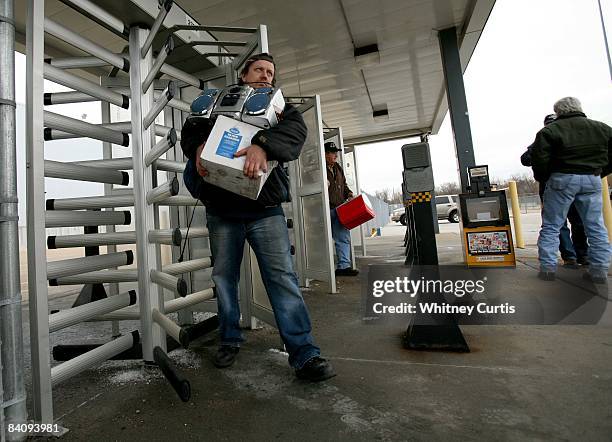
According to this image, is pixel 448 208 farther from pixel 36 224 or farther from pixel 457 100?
pixel 36 224

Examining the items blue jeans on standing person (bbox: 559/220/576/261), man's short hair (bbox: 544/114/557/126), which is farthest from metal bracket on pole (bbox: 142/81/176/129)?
blue jeans on standing person (bbox: 559/220/576/261)

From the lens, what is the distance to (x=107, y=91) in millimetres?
1859

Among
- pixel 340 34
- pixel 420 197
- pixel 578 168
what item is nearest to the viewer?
pixel 420 197

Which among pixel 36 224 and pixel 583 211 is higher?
pixel 36 224

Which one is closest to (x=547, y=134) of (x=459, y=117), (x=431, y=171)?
(x=459, y=117)

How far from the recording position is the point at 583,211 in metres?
3.26

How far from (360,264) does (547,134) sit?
340 centimetres

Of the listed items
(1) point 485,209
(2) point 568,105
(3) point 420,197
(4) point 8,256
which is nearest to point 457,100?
(2) point 568,105

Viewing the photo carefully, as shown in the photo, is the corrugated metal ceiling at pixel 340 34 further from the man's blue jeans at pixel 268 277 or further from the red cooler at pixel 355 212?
the red cooler at pixel 355 212

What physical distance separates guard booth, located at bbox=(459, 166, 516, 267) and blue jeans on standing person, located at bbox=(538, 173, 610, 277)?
496 mm

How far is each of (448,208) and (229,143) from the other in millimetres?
19586

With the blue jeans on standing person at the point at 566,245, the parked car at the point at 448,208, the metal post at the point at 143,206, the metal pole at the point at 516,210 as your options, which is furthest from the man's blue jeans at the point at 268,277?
the parked car at the point at 448,208

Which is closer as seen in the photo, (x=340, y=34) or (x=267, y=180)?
(x=267, y=180)

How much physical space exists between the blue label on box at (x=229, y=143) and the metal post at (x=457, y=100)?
390 centimetres
